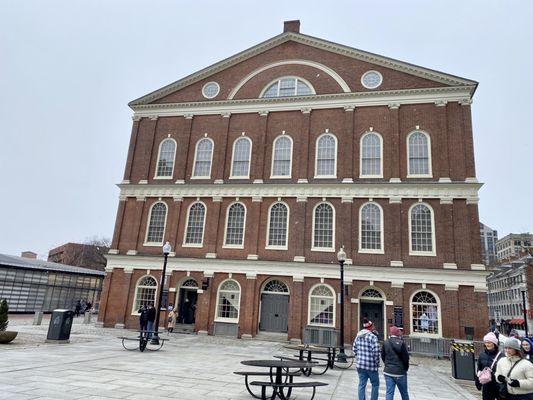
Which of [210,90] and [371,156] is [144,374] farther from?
[210,90]

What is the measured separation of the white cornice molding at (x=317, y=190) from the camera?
73.9 ft

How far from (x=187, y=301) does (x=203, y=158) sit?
32.6 ft

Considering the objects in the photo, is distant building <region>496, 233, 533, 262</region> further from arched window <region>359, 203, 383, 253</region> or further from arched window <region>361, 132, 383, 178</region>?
arched window <region>359, 203, 383, 253</region>

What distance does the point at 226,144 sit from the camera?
27625 millimetres

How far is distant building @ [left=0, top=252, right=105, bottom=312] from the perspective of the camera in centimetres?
3216

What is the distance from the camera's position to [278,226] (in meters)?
24.9

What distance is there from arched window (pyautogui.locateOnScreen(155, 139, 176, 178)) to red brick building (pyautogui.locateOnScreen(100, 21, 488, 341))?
0.09 m

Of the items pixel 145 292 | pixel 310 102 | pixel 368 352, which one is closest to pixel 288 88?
pixel 310 102

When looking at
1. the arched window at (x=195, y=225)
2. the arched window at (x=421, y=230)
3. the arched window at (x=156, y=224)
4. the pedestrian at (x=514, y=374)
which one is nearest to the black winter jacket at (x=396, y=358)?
the pedestrian at (x=514, y=374)

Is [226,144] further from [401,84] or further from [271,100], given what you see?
[401,84]

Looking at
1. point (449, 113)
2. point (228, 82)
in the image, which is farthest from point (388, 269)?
point (228, 82)

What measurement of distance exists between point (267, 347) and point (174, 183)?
1310 centimetres

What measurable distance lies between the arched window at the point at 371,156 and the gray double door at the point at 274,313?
9.19m

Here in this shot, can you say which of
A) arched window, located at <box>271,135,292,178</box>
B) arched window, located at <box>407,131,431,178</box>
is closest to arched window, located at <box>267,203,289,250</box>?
arched window, located at <box>271,135,292,178</box>
